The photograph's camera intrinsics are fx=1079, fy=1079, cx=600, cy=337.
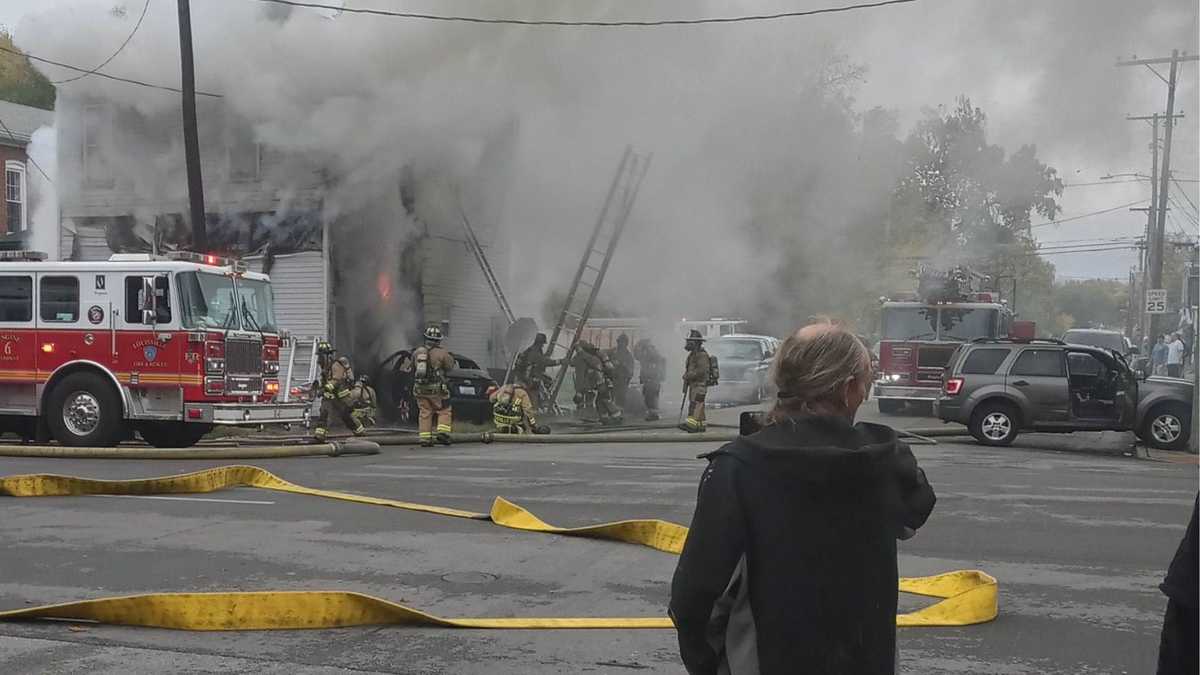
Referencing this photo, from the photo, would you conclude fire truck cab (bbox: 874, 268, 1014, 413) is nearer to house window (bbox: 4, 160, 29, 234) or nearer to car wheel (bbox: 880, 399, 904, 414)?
car wheel (bbox: 880, 399, 904, 414)

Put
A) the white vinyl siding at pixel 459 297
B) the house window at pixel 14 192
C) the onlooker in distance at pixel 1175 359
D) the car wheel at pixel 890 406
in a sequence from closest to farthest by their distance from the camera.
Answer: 1. the white vinyl siding at pixel 459 297
2. the car wheel at pixel 890 406
3. the onlooker in distance at pixel 1175 359
4. the house window at pixel 14 192

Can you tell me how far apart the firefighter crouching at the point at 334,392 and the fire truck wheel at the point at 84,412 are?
2.75 meters

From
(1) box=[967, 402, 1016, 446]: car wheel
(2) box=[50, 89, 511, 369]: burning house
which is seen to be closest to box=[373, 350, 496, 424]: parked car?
(2) box=[50, 89, 511, 369]: burning house

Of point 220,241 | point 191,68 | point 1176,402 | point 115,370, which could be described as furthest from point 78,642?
point 220,241

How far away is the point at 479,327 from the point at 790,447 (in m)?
19.9

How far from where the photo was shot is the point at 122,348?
40.6 ft

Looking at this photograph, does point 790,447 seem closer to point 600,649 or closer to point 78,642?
point 600,649

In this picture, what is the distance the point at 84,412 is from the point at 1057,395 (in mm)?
12503

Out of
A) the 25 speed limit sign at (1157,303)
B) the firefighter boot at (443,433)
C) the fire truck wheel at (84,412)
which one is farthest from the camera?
the 25 speed limit sign at (1157,303)

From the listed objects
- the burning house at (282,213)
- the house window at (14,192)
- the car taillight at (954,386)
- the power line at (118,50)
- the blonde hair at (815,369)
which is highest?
the power line at (118,50)

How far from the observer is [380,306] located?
1888 centimetres

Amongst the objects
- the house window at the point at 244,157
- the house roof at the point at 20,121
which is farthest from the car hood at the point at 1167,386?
the house roof at the point at 20,121

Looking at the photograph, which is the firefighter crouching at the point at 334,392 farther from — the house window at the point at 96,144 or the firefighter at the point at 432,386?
the house window at the point at 96,144

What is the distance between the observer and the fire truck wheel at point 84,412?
12.4 meters
